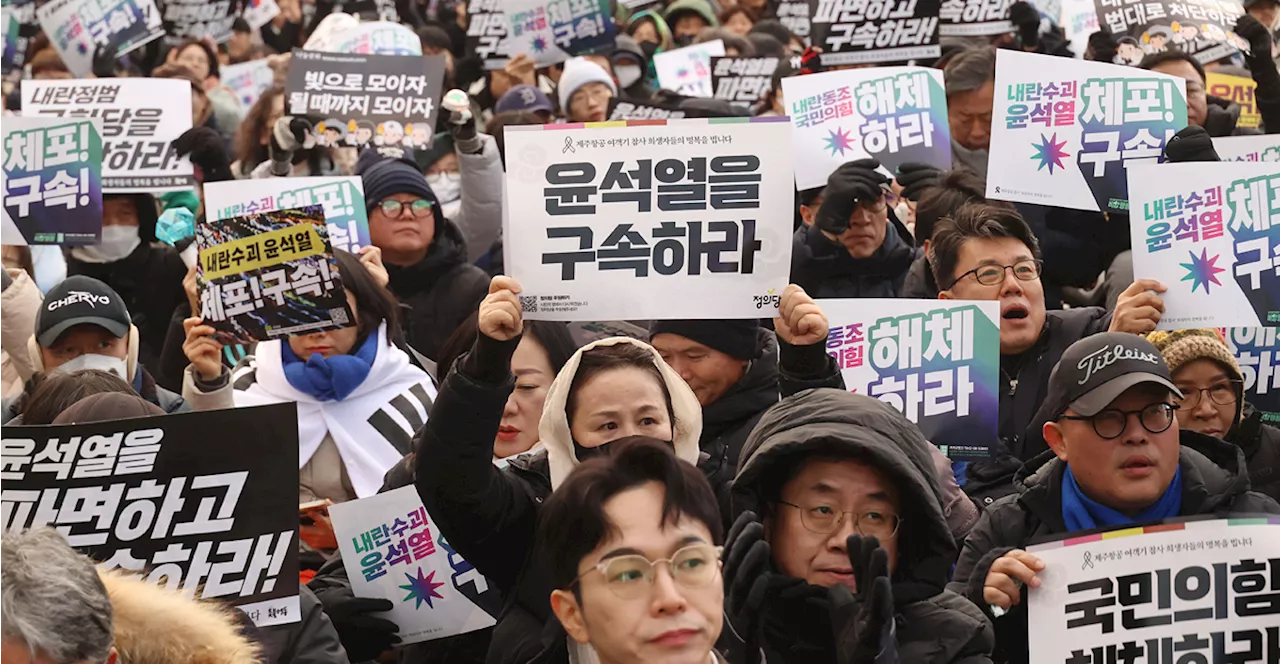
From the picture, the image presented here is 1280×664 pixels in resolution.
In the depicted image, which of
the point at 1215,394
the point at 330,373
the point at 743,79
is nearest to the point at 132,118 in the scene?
the point at 330,373

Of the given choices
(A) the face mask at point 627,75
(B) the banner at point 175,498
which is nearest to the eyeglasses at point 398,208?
(B) the banner at point 175,498

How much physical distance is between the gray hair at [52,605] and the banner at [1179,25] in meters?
6.97

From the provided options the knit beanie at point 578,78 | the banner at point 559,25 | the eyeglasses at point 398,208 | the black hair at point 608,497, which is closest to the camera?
the black hair at point 608,497

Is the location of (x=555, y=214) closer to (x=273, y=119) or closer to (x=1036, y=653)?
(x=1036, y=653)

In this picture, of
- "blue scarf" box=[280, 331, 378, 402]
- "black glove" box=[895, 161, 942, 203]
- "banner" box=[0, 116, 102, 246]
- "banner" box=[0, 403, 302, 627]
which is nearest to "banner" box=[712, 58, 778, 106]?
"black glove" box=[895, 161, 942, 203]

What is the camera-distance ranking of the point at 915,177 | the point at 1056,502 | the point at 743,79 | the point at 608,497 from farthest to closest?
the point at 743,79, the point at 915,177, the point at 1056,502, the point at 608,497

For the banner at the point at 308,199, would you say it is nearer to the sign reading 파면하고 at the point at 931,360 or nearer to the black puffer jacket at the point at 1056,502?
the sign reading 파면하고 at the point at 931,360

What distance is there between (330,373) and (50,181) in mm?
2324

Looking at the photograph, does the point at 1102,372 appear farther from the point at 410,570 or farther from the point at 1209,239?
A: the point at 410,570

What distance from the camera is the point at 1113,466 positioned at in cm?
487

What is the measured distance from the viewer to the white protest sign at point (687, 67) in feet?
40.7

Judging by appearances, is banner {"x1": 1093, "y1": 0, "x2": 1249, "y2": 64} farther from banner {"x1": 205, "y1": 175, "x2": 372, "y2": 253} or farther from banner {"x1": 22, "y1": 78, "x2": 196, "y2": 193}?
banner {"x1": 22, "y1": 78, "x2": 196, "y2": 193}

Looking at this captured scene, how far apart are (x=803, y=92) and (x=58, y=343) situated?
136 inches

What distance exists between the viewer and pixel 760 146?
4.94 meters
